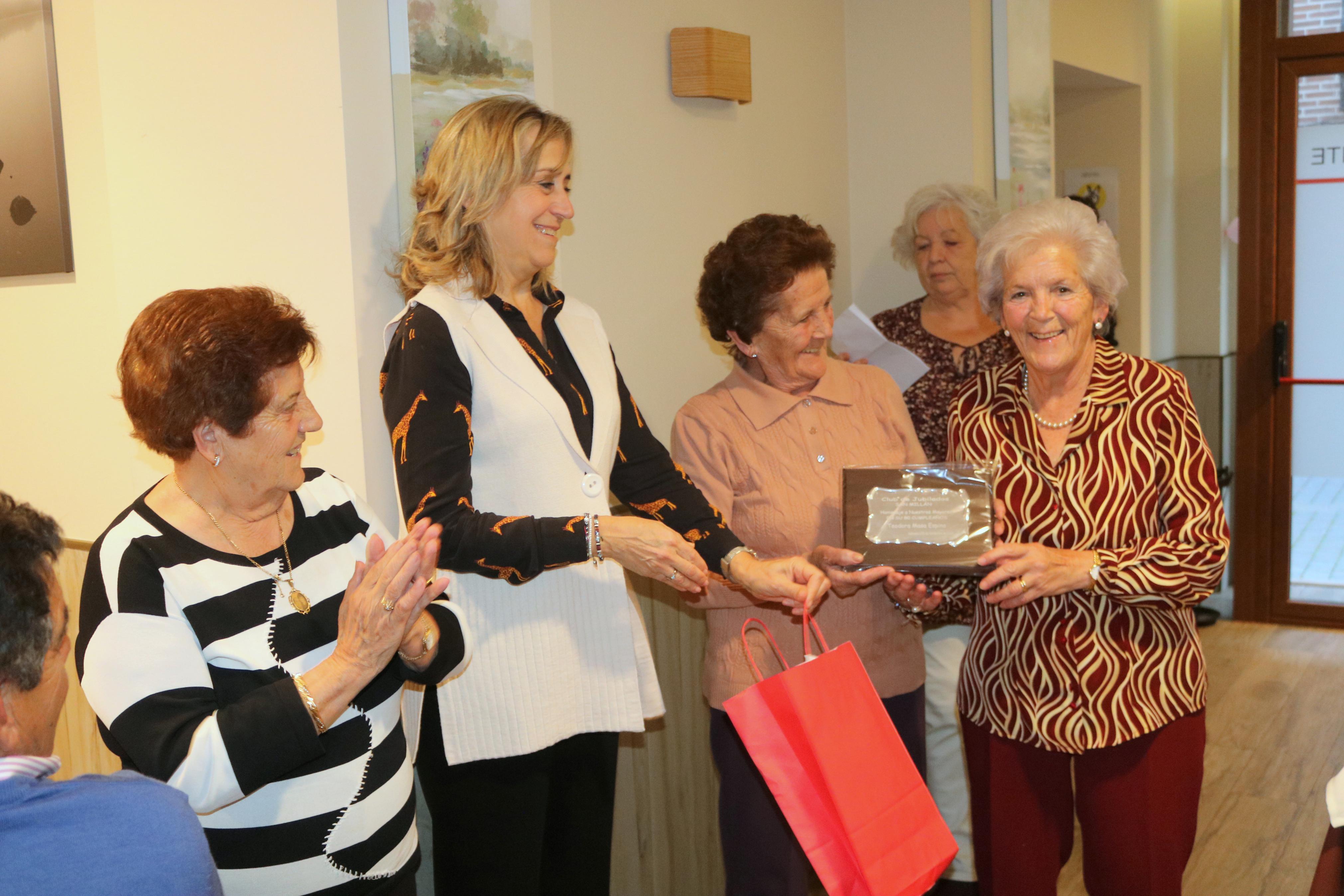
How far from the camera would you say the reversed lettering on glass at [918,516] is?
1.99 metres

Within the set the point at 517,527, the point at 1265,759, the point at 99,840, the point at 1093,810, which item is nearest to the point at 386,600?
the point at 517,527

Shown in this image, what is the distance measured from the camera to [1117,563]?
6.38ft

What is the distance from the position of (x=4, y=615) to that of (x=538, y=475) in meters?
0.90

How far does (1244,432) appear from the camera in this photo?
5.51 meters

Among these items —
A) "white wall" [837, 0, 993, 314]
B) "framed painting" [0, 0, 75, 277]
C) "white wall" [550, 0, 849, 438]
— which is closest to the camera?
"framed painting" [0, 0, 75, 277]

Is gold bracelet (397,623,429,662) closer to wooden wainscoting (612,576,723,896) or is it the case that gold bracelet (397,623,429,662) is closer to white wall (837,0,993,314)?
wooden wainscoting (612,576,723,896)

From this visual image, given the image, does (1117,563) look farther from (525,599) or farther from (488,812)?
(488,812)

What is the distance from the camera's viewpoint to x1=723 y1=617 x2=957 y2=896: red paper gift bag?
1743 millimetres

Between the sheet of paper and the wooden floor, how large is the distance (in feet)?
4.96

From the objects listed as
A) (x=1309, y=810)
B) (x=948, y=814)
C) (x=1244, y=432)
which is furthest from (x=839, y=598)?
(x=1244, y=432)

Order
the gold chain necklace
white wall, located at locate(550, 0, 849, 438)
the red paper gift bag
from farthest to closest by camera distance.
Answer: white wall, located at locate(550, 0, 849, 438) < the red paper gift bag < the gold chain necklace

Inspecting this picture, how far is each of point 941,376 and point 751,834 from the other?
1.41 metres

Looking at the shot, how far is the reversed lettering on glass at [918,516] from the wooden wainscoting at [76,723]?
1.88 m

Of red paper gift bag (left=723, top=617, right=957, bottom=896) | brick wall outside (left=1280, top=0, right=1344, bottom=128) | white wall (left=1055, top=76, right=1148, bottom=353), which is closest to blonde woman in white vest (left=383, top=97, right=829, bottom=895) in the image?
red paper gift bag (left=723, top=617, right=957, bottom=896)
